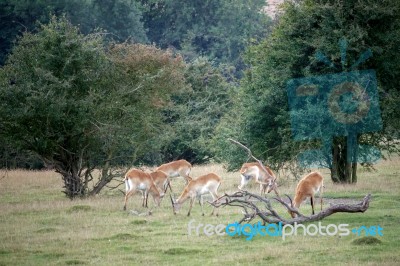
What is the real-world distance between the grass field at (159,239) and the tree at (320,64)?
1.58m

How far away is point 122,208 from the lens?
19.5 metres

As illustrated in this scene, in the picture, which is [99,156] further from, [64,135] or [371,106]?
[371,106]

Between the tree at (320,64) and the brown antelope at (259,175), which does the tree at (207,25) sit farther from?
the brown antelope at (259,175)

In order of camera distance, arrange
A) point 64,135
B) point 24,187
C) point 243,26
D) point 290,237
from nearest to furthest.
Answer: point 290,237, point 64,135, point 24,187, point 243,26

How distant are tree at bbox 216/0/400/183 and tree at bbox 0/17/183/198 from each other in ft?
11.5

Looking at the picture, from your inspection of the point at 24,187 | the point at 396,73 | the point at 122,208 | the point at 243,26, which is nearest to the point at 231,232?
the point at 122,208

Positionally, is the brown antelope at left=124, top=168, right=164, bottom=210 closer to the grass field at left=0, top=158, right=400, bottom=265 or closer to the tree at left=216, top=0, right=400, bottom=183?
the grass field at left=0, top=158, right=400, bottom=265

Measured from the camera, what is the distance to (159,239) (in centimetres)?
1488

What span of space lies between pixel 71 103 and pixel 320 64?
7.28 meters

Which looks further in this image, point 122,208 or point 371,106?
point 371,106

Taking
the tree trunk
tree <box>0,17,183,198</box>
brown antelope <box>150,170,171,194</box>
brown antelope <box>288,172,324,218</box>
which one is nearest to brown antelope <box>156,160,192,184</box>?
tree <box>0,17,183,198</box>

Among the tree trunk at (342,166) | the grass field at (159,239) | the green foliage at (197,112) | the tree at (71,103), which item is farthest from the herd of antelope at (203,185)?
the green foliage at (197,112)

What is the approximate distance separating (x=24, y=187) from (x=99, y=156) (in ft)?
16.5

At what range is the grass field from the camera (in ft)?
42.4
